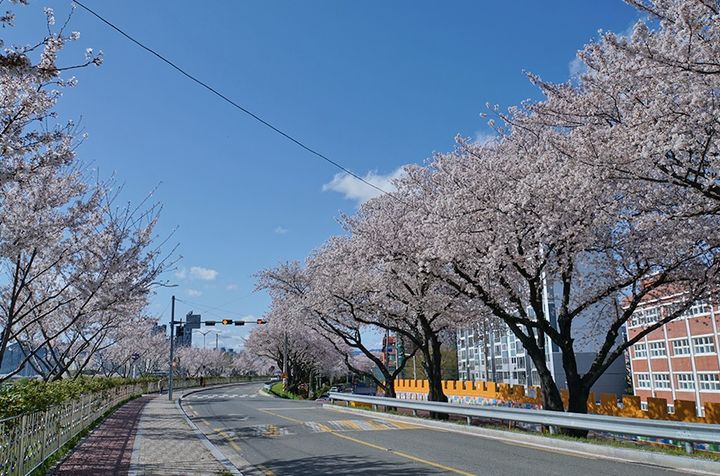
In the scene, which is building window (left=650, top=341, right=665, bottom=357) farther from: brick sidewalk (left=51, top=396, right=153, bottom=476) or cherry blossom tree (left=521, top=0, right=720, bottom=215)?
brick sidewalk (left=51, top=396, right=153, bottom=476)

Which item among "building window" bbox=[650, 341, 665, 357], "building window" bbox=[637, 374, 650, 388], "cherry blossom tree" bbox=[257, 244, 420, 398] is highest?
"cherry blossom tree" bbox=[257, 244, 420, 398]

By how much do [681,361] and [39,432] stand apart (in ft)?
181

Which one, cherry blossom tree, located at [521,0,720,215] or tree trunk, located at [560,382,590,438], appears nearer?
cherry blossom tree, located at [521,0,720,215]

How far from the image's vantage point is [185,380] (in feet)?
197

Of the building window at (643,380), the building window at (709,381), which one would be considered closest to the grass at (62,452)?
the building window at (709,381)

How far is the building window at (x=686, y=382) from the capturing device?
49094 millimetres

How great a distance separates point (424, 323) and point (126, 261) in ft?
43.3

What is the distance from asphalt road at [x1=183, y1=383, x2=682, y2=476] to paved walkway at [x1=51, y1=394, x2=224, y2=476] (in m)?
0.76

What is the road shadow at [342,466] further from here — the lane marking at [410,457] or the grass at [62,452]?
the grass at [62,452]

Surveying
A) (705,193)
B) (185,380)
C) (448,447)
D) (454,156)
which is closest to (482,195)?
(454,156)

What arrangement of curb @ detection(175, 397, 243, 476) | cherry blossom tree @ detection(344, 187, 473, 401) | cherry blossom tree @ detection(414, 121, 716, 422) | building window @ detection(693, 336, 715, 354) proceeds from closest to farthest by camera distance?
1. curb @ detection(175, 397, 243, 476)
2. cherry blossom tree @ detection(414, 121, 716, 422)
3. cherry blossom tree @ detection(344, 187, 473, 401)
4. building window @ detection(693, 336, 715, 354)

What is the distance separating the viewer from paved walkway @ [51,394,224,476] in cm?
1002

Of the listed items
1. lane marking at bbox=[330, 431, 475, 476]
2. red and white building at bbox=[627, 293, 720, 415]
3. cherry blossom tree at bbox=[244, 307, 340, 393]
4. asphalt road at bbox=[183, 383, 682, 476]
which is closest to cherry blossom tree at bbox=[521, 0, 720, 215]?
asphalt road at bbox=[183, 383, 682, 476]

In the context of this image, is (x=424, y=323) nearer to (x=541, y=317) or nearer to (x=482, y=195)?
(x=541, y=317)
